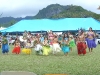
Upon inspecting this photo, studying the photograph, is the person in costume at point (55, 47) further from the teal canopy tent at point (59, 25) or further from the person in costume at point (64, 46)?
the teal canopy tent at point (59, 25)

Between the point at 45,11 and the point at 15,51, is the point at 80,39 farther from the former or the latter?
the point at 45,11

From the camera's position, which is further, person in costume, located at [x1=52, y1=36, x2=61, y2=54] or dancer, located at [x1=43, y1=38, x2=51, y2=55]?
dancer, located at [x1=43, y1=38, x2=51, y2=55]

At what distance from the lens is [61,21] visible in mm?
37719

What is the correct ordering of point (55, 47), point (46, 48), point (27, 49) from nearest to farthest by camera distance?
point (55, 47) < point (46, 48) < point (27, 49)

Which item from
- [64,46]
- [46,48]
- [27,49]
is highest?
[64,46]

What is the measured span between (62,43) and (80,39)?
3.53 ft

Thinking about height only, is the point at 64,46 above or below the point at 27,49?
above

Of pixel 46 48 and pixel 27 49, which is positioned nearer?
pixel 46 48

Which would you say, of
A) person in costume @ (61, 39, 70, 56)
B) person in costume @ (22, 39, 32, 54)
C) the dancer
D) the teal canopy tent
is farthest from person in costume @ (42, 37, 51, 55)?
the teal canopy tent

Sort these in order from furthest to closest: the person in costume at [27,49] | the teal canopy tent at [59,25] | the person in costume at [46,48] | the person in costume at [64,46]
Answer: the teal canopy tent at [59,25]
the person in costume at [27,49]
the person in costume at [46,48]
the person in costume at [64,46]

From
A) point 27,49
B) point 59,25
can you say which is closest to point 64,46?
point 27,49

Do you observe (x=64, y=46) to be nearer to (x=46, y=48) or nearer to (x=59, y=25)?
(x=46, y=48)

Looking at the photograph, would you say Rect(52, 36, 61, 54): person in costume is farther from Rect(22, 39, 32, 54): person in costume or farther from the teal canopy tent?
the teal canopy tent

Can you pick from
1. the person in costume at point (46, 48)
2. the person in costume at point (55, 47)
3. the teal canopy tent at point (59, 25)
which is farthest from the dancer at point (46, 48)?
the teal canopy tent at point (59, 25)
